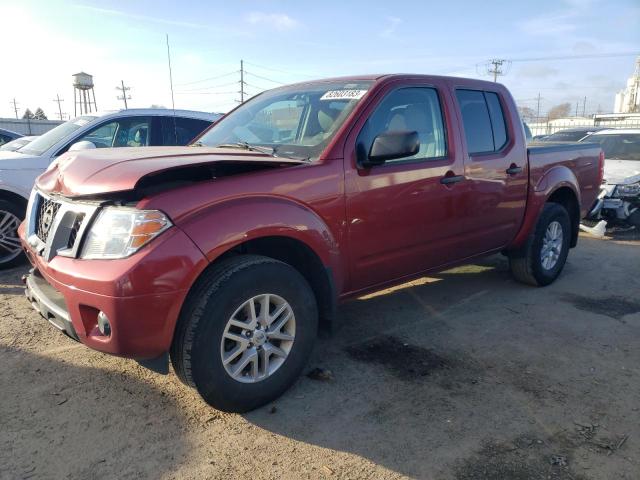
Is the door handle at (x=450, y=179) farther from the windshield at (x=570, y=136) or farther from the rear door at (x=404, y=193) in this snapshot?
the windshield at (x=570, y=136)

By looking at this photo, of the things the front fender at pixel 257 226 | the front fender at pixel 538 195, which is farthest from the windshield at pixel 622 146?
the front fender at pixel 257 226

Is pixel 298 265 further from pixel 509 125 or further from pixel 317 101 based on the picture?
pixel 509 125

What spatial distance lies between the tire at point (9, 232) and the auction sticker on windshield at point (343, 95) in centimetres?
378

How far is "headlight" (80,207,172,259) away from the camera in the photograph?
2.36m

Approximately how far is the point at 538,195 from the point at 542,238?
472mm

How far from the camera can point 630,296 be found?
4953 millimetres

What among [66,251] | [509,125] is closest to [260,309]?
[66,251]

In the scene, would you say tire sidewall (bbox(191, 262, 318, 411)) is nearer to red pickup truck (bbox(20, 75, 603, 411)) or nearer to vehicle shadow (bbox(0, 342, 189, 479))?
red pickup truck (bbox(20, 75, 603, 411))

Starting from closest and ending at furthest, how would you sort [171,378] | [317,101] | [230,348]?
[230,348], [171,378], [317,101]

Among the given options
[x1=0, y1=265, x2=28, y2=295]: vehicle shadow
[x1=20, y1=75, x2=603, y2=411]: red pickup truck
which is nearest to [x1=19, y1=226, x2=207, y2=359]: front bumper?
[x1=20, y1=75, x2=603, y2=411]: red pickup truck

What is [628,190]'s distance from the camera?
8078 mm

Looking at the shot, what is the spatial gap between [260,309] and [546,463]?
5.41ft

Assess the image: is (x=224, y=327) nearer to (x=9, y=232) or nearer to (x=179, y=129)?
(x=9, y=232)

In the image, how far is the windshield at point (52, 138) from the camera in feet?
19.1
